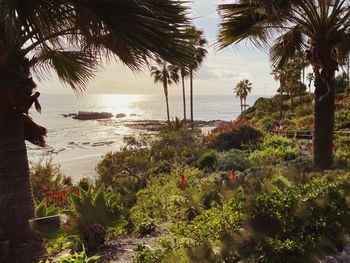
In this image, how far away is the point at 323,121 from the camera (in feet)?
29.9

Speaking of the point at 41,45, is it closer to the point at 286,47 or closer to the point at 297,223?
the point at 297,223

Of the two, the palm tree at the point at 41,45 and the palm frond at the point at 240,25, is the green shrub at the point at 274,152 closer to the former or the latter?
the palm frond at the point at 240,25

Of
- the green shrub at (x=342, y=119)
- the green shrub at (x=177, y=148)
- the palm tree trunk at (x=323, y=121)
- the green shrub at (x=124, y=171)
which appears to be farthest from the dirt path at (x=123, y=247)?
the green shrub at (x=342, y=119)

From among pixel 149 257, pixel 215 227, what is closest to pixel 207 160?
pixel 215 227

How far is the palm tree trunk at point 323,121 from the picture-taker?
9008mm

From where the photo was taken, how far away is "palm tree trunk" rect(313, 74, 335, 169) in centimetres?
901

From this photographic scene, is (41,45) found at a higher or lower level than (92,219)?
higher

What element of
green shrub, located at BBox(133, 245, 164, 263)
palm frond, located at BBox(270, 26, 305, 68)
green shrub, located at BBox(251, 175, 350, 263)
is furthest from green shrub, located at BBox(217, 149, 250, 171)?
Result: green shrub, located at BBox(133, 245, 164, 263)

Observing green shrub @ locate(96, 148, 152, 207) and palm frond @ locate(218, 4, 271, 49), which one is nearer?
palm frond @ locate(218, 4, 271, 49)

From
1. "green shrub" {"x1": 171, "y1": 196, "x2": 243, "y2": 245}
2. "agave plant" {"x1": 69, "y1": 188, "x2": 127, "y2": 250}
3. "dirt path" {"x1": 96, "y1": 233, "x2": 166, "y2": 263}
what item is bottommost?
"dirt path" {"x1": 96, "y1": 233, "x2": 166, "y2": 263}

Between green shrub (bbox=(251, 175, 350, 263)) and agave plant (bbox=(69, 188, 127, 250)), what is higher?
green shrub (bbox=(251, 175, 350, 263))

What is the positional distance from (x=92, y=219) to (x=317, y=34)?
21.0ft

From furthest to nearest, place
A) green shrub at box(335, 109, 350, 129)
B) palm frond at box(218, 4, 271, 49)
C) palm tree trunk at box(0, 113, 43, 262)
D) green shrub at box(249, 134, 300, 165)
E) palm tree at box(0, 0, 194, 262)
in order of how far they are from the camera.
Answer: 1. green shrub at box(335, 109, 350, 129)
2. green shrub at box(249, 134, 300, 165)
3. palm frond at box(218, 4, 271, 49)
4. palm tree trunk at box(0, 113, 43, 262)
5. palm tree at box(0, 0, 194, 262)

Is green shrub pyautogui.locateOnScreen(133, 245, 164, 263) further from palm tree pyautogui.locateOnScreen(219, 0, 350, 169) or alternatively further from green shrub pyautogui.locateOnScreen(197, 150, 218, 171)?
green shrub pyautogui.locateOnScreen(197, 150, 218, 171)
